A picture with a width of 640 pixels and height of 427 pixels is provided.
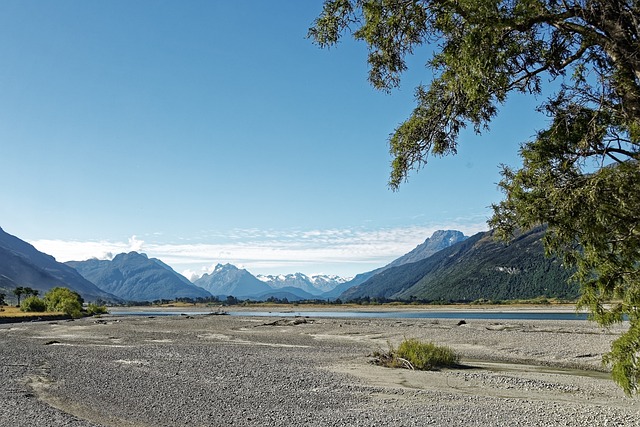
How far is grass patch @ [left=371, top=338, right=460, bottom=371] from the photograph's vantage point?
81.5 feet

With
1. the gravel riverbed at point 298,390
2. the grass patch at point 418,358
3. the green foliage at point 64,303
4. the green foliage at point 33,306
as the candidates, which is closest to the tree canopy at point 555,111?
the gravel riverbed at point 298,390

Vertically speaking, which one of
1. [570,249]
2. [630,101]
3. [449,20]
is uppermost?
[449,20]

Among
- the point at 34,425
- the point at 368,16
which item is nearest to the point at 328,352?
the point at 34,425

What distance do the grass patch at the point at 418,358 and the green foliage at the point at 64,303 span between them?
86.4 meters

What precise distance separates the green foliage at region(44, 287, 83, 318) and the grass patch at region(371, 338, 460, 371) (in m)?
86.4

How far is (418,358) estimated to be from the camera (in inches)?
986

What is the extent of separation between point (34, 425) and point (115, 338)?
35.7 metres

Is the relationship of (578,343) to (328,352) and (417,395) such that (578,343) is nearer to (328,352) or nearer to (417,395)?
(328,352)

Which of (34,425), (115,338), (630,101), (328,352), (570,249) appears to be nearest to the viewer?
(630,101)

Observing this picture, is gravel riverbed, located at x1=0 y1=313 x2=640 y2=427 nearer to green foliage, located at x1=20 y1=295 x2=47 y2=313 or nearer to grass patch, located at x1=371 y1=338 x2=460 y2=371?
grass patch, located at x1=371 y1=338 x2=460 y2=371

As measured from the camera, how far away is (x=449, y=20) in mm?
7906

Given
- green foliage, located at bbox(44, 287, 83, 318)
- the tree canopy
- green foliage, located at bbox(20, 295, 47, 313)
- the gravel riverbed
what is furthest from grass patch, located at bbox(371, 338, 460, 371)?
green foliage, located at bbox(20, 295, 47, 313)

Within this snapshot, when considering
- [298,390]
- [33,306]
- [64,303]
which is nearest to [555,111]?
[298,390]

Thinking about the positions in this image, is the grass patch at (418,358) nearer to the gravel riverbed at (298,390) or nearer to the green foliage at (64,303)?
the gravel riverbed at (298,390)
